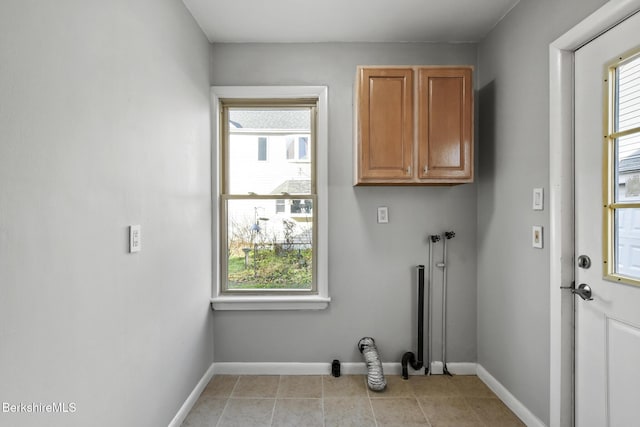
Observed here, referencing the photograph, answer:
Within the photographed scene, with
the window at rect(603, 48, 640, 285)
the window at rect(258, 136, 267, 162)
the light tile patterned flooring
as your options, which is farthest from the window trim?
the window at rect(603, 48, 640, 285)

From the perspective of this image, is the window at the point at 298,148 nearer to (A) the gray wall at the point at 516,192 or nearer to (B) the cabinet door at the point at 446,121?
(B) the cabinet door at the point at 446,121

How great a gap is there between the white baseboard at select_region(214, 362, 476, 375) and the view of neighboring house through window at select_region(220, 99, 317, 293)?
587mm

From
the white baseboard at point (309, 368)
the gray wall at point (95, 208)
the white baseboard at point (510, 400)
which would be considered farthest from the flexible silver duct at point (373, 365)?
the gray wall at point (95, 208)

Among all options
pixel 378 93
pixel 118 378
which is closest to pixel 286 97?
pixel 378 93

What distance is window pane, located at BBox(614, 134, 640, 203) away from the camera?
144 cm

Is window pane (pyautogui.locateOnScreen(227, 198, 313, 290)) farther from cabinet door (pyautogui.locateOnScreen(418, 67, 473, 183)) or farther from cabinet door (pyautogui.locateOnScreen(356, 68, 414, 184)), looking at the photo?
cabinet door (pyautogui.locateOnScreen(418, 67, 473, 183))

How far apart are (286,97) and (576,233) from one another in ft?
6.90

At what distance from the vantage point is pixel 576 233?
1760 mm

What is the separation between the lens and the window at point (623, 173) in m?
1.44

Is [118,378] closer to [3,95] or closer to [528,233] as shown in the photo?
[3,95]

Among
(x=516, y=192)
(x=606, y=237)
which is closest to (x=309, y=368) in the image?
(x=516, y=192)

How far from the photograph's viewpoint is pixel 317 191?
270cm

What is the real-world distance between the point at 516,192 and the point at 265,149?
1837mm

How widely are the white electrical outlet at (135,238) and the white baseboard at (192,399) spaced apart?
43.4 inches
